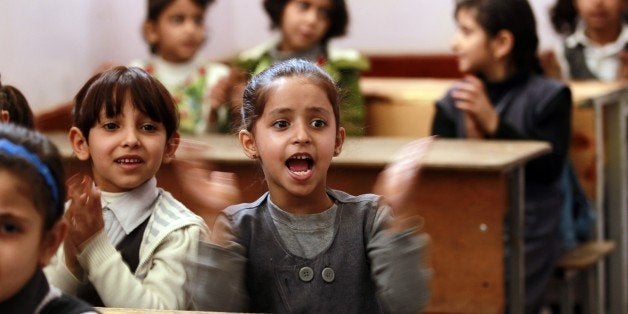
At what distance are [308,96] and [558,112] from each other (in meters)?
2.22

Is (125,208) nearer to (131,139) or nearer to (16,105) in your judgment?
(131,139)

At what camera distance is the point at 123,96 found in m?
1.65

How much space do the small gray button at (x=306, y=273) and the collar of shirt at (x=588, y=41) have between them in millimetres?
3596

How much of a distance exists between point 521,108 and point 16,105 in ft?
7.19

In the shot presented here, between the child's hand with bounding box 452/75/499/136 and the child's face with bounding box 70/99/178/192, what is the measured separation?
1.96m

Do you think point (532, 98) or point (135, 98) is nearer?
point (135, 98)

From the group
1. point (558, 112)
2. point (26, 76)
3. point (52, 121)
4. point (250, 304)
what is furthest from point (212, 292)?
point (26, 76)

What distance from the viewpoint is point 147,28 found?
436cm

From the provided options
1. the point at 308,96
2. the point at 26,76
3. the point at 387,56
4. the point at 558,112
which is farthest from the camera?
the point at 387,56

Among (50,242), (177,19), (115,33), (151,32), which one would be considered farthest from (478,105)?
(50,242)

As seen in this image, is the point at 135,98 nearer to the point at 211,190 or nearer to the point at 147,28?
the point at 211,190

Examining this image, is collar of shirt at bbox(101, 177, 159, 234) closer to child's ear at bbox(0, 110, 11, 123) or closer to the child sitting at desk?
child's ear at bbox(0, 110, 11, 123)

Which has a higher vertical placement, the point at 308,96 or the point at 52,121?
the point at 308,96

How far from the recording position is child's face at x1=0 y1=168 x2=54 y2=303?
1311mm
